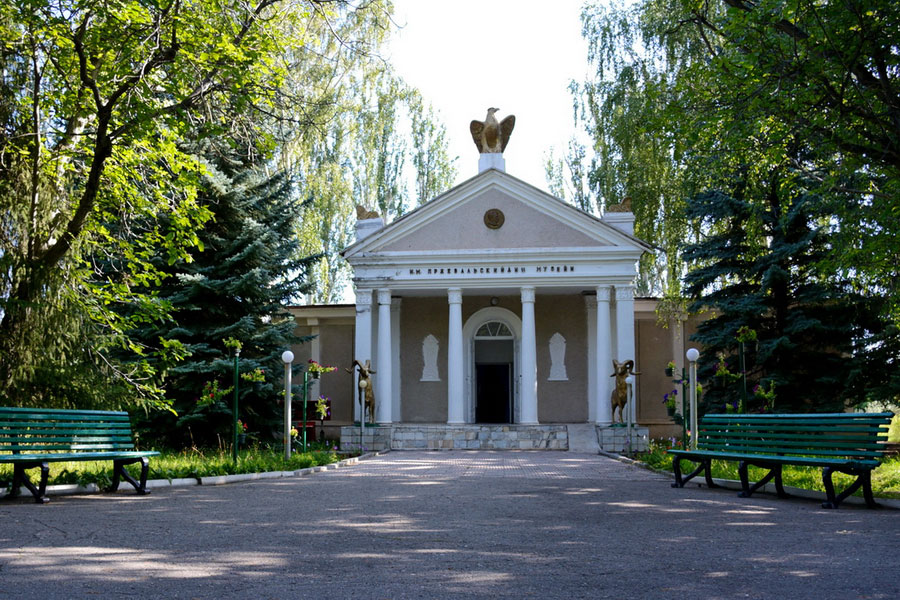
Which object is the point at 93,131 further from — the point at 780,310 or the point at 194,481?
the point at 780,310

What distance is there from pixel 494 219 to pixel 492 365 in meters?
5.00

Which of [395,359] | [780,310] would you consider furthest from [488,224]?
[780,310]

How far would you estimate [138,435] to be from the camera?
19.6 meters

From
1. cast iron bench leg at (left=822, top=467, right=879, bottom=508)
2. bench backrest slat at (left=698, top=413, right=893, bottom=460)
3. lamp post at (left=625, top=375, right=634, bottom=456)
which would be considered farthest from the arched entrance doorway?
cast iron bench leg at (left=822, top=467, right=879, bottom=508)

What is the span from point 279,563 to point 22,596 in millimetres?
1518

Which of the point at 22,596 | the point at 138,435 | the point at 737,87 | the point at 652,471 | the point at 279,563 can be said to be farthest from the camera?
the point at 138,435

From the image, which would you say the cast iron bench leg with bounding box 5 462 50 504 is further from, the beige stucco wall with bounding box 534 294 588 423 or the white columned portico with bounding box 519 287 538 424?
the beige stucco wall with bounding box 534 294 588 423

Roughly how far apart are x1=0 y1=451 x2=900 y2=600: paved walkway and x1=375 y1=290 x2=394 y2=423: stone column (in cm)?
1297

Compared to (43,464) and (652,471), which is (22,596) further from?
(652,471)

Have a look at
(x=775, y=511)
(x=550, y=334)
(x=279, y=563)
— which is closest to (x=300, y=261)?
(x=550, y=334)

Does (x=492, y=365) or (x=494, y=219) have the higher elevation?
(x=494, y=219)

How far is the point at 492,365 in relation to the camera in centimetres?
2680

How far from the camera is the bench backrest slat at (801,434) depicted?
334 inches

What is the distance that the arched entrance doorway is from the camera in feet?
85.8
